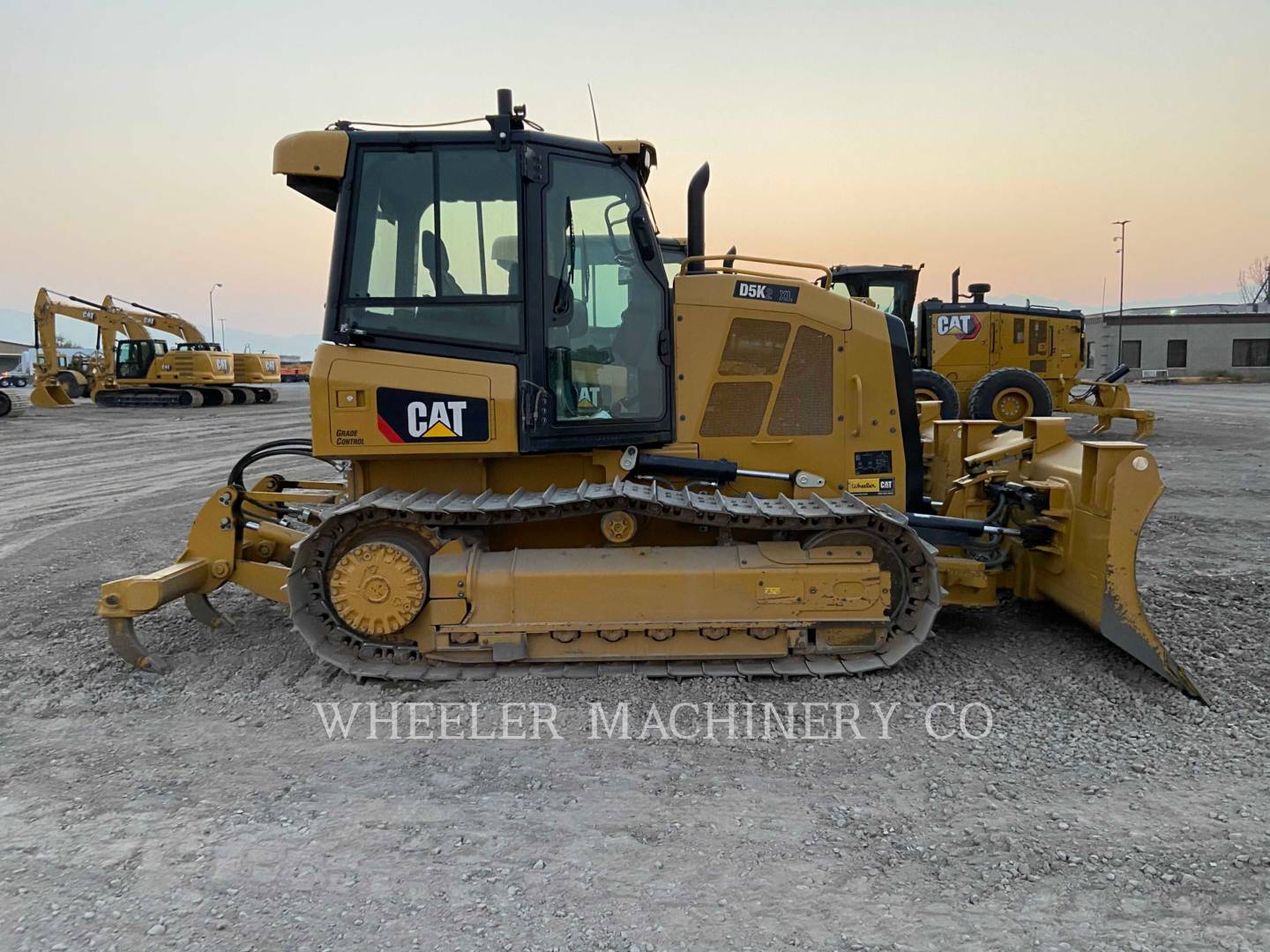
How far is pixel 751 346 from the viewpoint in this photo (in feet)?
16.4

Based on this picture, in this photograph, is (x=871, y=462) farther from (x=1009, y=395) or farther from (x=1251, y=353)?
→ (x=1251, y=353)

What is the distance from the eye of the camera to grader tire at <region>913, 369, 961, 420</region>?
14.9 meters

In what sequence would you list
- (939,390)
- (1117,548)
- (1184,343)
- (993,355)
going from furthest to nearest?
(1184,343), (993,355), (939,390), (1117,548)

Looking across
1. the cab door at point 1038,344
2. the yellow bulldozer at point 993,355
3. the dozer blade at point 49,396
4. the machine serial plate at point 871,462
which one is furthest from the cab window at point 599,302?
the dozer blade at point 49,396

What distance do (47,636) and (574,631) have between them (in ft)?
12.0

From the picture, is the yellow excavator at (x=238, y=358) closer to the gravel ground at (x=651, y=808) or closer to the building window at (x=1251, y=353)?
the gravel ground at (x=651, y=808)

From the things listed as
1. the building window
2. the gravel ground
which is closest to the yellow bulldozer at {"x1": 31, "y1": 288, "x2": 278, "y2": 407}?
the gravel ground

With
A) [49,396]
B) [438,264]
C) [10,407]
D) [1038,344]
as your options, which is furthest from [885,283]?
[49,396]

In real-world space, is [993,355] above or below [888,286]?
below

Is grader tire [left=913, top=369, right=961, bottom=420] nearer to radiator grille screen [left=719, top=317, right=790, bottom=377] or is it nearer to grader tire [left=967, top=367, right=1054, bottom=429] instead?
grader tire [left=967, top=367, right=1054, bottom=429]

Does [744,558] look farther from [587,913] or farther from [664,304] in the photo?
[587,913]

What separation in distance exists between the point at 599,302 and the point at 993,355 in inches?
539

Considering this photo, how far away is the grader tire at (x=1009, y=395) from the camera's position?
15.4 meters

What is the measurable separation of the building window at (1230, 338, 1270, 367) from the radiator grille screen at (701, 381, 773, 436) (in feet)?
186
